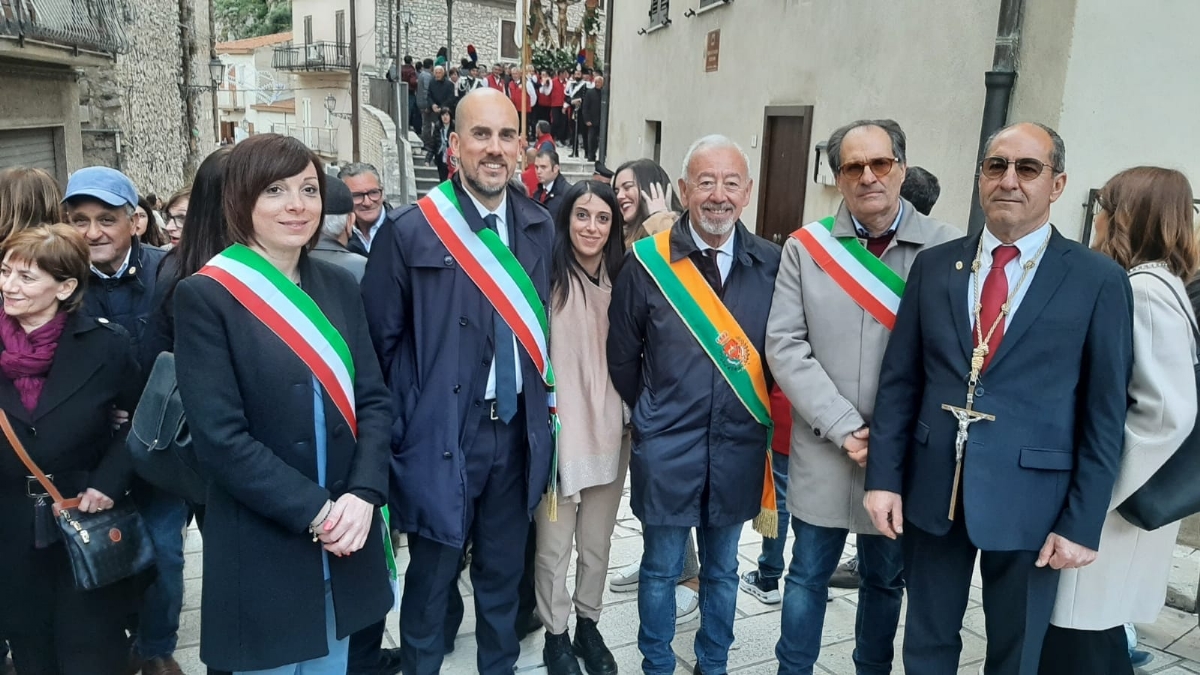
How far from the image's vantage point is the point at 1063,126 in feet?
16.3

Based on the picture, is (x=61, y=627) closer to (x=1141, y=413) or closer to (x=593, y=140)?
(x=1141, y=413)

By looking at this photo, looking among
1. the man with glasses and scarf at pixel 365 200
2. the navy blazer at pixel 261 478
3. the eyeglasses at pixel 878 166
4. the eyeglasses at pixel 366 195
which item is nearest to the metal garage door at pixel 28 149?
the man with glasses and scarf at pixel 365 200

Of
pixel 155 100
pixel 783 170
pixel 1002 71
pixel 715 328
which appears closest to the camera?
pixel 715 328

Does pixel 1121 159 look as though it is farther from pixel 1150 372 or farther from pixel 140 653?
pixel 140 653

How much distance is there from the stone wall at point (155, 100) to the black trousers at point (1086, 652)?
957cm

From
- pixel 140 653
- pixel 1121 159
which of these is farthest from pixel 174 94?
pixel 1121 159

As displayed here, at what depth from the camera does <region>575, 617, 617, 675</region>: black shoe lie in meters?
3.24

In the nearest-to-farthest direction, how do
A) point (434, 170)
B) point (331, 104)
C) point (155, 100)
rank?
point (155, 100) → point (434, 170) → point (331, 104)

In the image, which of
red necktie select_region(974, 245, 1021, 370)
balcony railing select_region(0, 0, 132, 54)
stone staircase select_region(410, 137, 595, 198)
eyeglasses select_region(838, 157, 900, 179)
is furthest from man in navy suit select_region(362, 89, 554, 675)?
stone staircase select_region(410, 137, 595, 198)

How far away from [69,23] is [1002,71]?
280 inches

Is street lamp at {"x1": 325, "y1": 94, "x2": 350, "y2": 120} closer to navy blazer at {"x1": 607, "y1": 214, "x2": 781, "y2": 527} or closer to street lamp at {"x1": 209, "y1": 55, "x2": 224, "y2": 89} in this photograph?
street lamp at {"x1": 209, "y1": 55, "x2": 224, "y2": 89}

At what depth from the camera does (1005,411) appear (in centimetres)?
230

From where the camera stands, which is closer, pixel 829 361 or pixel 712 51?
pixel 829 361

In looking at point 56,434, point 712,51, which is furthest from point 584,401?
point 712,51
